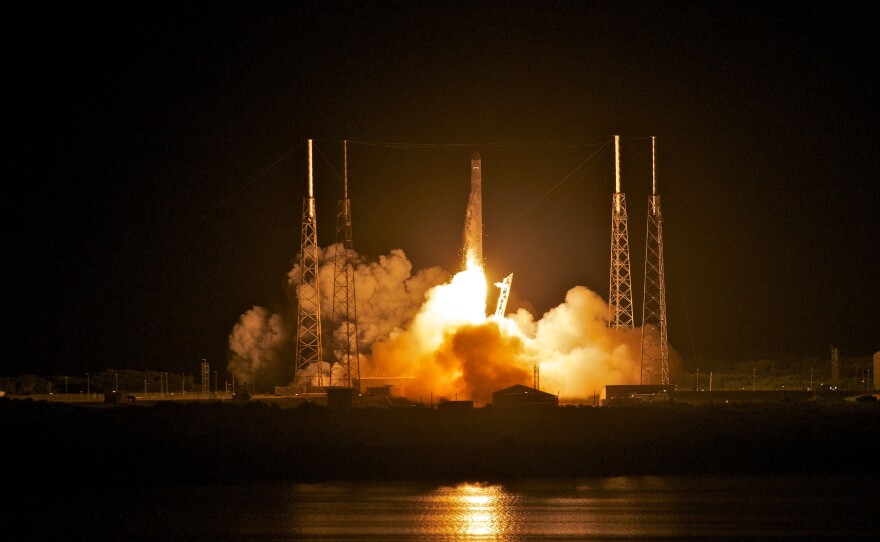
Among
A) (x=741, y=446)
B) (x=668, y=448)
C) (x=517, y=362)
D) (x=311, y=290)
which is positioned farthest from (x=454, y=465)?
(x=311, y=290)

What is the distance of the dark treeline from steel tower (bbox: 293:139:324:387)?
14499 millimetres

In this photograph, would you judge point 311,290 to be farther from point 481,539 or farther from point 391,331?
point 481,539

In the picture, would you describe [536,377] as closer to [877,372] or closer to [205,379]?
[877,372]

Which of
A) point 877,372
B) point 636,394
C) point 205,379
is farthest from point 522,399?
point 205,379

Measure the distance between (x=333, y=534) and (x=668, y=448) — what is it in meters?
15.7

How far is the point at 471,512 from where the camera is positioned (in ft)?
93.6

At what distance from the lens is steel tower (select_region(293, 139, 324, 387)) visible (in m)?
60.7

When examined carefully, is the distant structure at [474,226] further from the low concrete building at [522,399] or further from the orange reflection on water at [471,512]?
the orange reflection on water at [471,512]

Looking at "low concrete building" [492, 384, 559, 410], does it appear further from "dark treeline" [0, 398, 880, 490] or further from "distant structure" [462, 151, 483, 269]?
"distant structure" [462, 151, 483, 269]

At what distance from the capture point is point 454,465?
36375 mm

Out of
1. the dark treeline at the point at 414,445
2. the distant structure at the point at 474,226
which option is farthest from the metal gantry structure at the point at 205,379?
the dark treeline at the point at 414,445

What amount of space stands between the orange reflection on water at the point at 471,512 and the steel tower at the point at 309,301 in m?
28.5

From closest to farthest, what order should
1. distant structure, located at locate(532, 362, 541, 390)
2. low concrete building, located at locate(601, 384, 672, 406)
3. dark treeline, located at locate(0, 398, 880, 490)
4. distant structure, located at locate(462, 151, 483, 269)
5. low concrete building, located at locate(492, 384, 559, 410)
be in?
dark treeline, located at locate(0, 398, 880, 490) < low concrete building, located at locate(492, 384, 559, 410) < low concrete building, located at locate(601, 384, 672, 406) < distant structure, located at locate(532, 362, 541, 390) < distant structure, located at locate(462, 151, 483, 269)

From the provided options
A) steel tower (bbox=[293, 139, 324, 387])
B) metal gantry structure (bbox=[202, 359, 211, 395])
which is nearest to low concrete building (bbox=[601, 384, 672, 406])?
steel tower (bbox=[293, 139, 324, 387])
